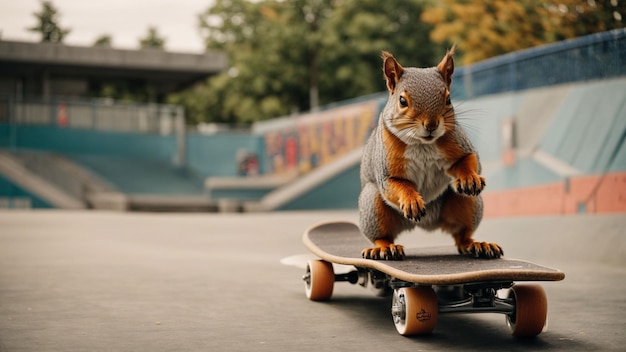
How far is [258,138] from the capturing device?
136 ft

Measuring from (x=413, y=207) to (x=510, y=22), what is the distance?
2109cm

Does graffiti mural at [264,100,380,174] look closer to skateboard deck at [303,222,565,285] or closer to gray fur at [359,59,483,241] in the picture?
skateboard deck at [303,222,565,285]

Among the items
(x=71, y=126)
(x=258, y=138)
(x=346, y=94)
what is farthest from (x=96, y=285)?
(x=346, y=94)

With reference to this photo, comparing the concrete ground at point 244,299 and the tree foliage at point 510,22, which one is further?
the tree foliage at point 510,22

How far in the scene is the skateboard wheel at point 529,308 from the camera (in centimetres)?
512

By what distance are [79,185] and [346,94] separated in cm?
2096

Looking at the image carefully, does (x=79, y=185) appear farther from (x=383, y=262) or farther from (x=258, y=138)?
(x=383, y=262)

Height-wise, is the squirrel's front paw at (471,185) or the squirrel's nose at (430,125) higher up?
the squirrel's nose at (430,125)

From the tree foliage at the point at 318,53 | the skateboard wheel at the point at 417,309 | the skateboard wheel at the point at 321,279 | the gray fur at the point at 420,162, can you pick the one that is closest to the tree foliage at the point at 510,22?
the skateboard wheel at the point at 321,279

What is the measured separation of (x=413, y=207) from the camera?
505 cm

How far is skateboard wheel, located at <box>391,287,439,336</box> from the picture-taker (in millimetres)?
5082

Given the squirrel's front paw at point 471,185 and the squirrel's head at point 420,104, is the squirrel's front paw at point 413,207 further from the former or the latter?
the squirrel's head at point 420,104

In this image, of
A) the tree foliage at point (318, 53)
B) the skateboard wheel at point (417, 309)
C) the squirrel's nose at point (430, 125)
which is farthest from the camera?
the tree foliage at point (318, 53)

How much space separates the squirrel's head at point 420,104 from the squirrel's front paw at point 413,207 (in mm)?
369
